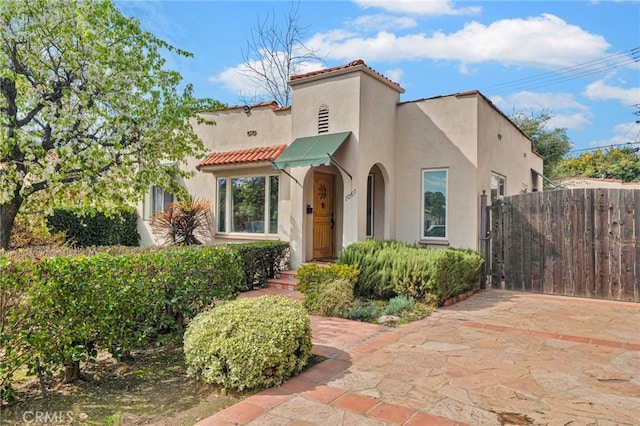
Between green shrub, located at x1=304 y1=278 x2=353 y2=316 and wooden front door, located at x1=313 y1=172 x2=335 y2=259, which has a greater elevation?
wooden front door, located at x1=313 y1=172 x2=335 y2=259

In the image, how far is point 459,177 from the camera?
1163 centimetres

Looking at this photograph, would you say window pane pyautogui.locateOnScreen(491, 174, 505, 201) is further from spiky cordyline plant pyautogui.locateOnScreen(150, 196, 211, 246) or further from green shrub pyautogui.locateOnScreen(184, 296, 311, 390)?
spiky cordyline plant pyautogui.locateOnScreen(150, 196, 211, 246)

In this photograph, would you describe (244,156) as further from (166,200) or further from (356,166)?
(166,200)

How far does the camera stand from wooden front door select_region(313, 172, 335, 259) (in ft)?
41.8

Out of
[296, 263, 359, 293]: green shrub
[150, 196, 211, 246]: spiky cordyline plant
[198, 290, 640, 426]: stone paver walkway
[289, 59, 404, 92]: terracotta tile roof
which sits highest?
[289, 59, 404, 92]: terracotta tile roof

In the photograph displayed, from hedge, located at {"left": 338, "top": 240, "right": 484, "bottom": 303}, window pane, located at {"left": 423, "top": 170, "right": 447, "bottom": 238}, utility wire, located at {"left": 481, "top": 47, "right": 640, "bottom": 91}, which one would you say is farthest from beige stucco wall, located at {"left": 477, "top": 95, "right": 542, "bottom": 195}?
utility wire, located at {"left": 481, "top": 47, "right": 640, "bottom": 91}

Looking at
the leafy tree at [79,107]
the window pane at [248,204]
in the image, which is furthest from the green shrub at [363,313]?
the window pane at [248,204]

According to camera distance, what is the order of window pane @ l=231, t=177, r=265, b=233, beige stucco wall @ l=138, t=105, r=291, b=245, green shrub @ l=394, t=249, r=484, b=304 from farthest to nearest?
window pane @ l=231, t=177, r=265, b=233, beige stucco wall @ l=138, t=105, r=291, b=245, green shrub @ l=394, t=249, r=484, b=304

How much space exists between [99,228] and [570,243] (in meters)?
16.5

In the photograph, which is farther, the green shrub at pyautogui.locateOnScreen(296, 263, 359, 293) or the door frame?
the door frame

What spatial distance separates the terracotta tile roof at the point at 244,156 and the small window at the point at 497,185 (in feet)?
21.7

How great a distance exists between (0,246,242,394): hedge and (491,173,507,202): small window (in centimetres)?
927

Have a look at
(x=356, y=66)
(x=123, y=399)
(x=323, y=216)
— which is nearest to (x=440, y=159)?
(x=356, y=66)

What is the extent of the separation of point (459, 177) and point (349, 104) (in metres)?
3.77
